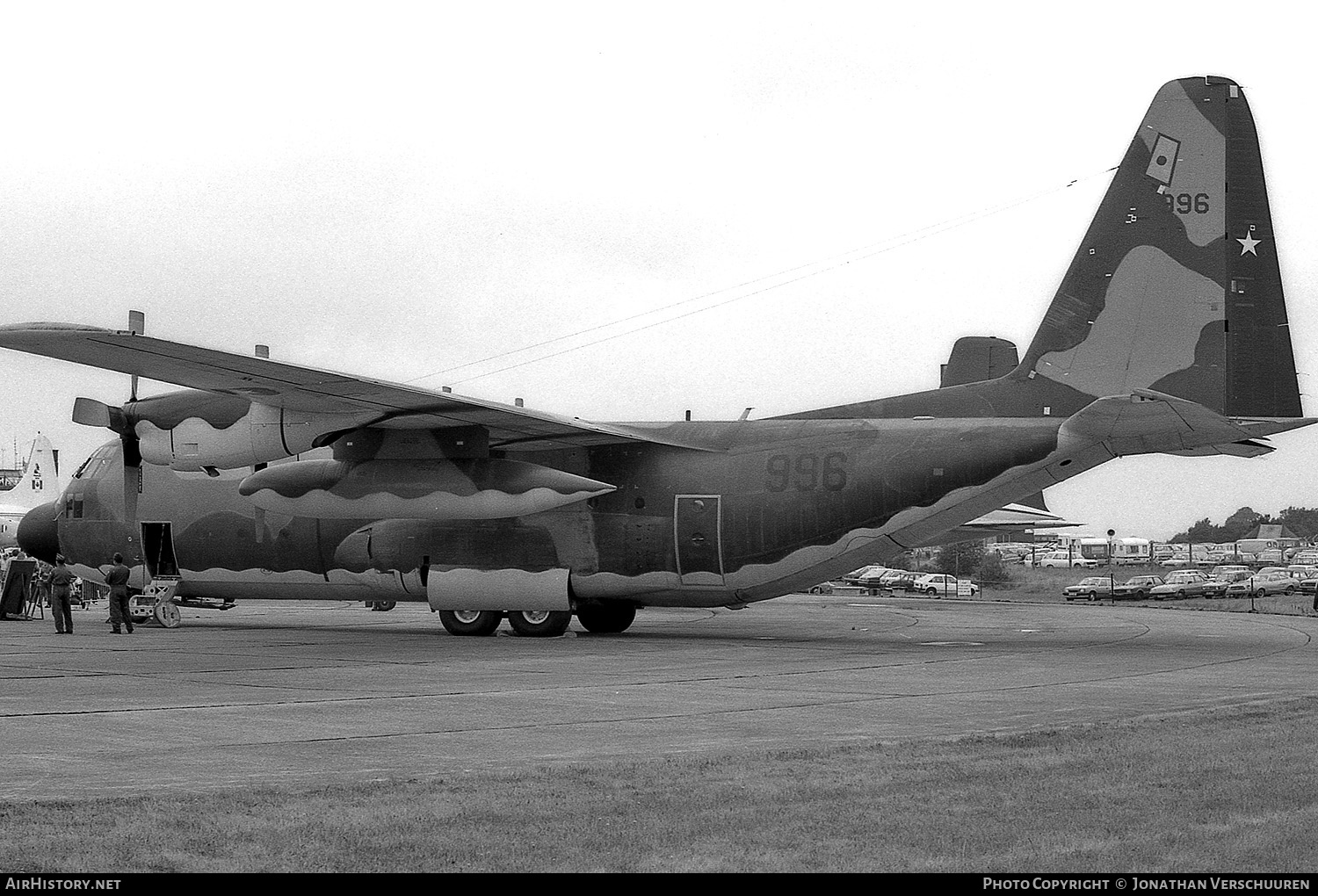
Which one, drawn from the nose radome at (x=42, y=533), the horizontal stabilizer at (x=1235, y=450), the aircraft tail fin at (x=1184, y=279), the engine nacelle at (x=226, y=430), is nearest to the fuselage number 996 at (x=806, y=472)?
the aircraft tail fin at (x=1184, y=279)

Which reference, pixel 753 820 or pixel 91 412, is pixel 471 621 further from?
pixel 753 820

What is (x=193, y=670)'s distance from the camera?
16.7 m

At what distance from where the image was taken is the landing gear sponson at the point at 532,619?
24.4 m

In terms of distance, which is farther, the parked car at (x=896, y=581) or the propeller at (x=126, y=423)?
the parked car at (x=896, y=581)

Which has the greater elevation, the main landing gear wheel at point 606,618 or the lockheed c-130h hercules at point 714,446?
the lockheed c-130h hercules at point 714,446

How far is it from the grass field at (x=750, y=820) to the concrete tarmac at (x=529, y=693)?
2.87 ft

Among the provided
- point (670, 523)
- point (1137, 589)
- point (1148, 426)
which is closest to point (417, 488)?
point (670, 523)

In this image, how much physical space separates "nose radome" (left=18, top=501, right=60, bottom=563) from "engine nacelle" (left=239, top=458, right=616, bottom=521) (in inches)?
256

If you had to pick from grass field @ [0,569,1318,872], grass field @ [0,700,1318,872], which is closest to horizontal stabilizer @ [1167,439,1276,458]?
grass field @ [0,569,1318,872]

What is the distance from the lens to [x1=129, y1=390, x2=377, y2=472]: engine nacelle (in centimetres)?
2241

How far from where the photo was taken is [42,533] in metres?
28.0

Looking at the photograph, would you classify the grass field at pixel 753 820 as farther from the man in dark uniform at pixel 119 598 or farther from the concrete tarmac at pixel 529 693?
the man in dark uniform at pixel 119 598

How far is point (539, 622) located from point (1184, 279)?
41.0 feet

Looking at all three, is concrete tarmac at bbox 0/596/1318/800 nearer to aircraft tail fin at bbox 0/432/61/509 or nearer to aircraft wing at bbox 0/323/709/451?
aircraft wing at bbox 0/323/709/451
